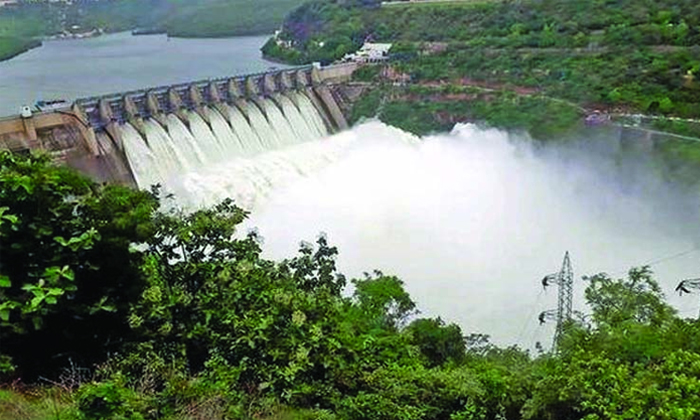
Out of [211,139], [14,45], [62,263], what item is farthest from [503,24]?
[62,263]

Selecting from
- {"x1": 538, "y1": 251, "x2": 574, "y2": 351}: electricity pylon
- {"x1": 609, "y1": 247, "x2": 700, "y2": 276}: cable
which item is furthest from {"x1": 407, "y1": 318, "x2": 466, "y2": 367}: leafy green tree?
{"x1": 609, "y1": 247, "x2": 700, "y2": 276}: cable

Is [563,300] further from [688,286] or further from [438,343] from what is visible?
[438,343]

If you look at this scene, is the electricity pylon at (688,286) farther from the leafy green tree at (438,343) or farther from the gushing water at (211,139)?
the gushing water at (211,139)

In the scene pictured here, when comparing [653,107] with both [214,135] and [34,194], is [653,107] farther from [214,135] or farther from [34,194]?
[34,194]

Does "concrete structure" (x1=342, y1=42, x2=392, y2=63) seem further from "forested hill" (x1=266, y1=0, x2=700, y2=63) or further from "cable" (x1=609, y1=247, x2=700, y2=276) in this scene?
"cable" (x1=609, y1=247, x2=700, y2=276)

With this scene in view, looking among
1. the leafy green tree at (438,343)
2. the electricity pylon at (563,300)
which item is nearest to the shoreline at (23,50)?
the electricity pylon at (563,300)

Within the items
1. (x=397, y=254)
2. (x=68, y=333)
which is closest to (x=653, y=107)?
(x=397, y=254)
